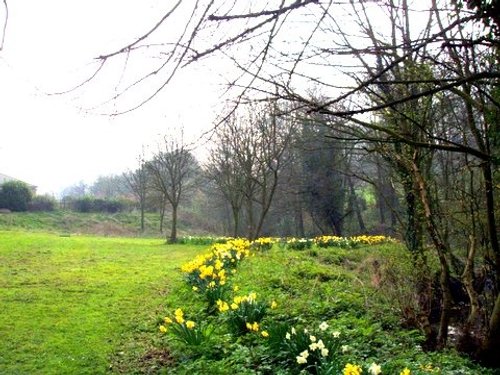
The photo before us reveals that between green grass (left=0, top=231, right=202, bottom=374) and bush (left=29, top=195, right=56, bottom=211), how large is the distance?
24.9 m

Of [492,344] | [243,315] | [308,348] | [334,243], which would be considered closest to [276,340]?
[308,348]

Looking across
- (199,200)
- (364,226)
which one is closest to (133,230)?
(199,200)

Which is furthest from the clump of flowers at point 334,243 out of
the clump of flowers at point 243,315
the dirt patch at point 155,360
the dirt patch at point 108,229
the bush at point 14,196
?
the bush at point 14,196

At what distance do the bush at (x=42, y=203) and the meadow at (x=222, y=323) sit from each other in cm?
2957

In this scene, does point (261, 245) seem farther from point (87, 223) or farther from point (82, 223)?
point (87, 223)

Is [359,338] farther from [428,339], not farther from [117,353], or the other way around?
[117,353]

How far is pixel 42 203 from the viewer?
39469mm

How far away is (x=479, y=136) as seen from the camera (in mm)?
4887

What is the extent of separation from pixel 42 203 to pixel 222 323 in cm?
3677

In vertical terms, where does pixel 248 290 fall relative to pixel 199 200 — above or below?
below

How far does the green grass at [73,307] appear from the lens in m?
5.84

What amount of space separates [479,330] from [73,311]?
20.0 feet

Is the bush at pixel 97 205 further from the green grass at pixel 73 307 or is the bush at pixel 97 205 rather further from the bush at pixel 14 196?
the green grass at pixel 73 307

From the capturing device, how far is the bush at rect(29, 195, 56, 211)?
38747 mm
